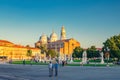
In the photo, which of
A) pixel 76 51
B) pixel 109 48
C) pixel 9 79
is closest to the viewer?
pixel 9 79

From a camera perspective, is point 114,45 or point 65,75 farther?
point 114,45

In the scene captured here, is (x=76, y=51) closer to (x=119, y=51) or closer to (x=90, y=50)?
(x=90, y=50)

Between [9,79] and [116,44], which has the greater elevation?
[116,44]

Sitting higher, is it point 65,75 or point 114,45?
point 114,45

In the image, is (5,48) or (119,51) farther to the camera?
(5,48)

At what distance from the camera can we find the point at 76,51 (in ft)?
545

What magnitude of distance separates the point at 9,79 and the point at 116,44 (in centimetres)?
8441

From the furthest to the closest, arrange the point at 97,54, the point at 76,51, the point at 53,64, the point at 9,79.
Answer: the point at 76,51 < the point at 97,54 < the point at 53,64 < the point at 9,79

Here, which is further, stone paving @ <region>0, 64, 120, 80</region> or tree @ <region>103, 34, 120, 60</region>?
tree @ <region>103, 34, 120, 60</region>

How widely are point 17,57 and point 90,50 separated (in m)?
65.9

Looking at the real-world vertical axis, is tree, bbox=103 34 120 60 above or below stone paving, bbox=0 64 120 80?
above

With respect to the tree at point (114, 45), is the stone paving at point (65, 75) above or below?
below

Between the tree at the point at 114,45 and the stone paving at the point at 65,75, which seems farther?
the tree at the point at 114,45

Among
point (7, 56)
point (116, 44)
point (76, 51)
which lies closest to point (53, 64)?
point (116, 44)
